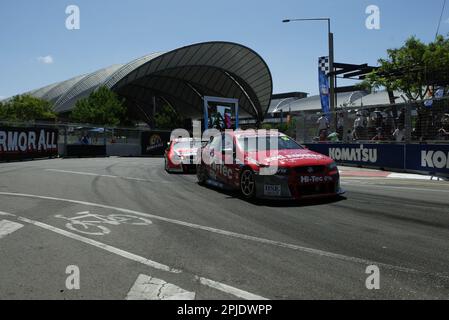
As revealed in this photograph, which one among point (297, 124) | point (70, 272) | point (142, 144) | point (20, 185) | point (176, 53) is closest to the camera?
point (70, 272)

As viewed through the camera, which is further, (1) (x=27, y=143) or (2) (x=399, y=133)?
(1) (x=27, y=143)

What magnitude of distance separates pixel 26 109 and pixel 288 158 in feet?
274

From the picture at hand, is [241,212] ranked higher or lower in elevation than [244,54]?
lower

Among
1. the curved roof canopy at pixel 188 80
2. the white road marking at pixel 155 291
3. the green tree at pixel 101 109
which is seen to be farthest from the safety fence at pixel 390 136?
the curved roof canopy at pixel 188 80

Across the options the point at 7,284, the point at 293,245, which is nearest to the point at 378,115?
the point at 293,245

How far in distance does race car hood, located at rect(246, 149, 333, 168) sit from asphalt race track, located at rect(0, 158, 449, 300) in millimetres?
713

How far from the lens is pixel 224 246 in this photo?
4.66 m

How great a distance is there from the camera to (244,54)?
66875mm

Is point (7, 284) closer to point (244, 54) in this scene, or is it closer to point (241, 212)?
point (241, 212)

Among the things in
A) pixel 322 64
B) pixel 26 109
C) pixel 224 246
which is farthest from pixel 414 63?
pixel 26 109

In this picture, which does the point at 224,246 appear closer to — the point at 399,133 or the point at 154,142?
the point at 399,133

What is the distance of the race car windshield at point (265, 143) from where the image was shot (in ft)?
27.9

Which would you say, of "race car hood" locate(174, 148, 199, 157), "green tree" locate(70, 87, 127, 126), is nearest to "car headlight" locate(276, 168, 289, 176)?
"race car hood" locate(174, 148, 199, 157)

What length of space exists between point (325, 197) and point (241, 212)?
190 centimetres
